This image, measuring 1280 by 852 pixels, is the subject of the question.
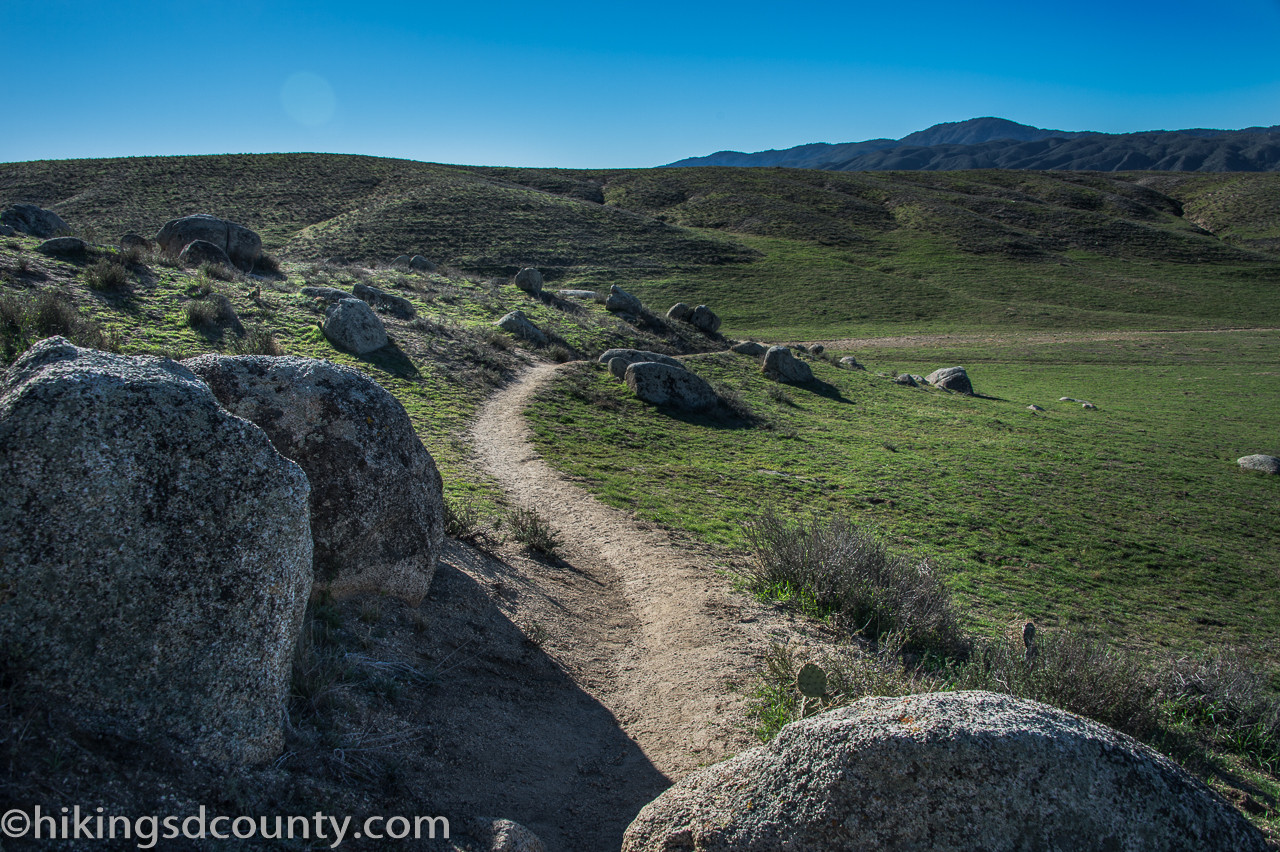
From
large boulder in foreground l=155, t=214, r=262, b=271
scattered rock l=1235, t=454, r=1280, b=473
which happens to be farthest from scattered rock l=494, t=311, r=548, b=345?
scattered rock l=1235, t=454, r=1280, b=473

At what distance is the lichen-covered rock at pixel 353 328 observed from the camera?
17.9 metres

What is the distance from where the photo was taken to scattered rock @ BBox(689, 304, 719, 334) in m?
32.7

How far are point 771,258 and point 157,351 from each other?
5711cm

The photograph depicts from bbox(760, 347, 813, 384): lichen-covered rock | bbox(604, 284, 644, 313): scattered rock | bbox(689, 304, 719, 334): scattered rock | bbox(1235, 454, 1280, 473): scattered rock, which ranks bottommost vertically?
bbox(1235, 454, 1280, 473): scattered rock

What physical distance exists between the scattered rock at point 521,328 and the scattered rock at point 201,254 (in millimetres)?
9231

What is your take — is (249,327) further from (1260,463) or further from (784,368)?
(1260,463)

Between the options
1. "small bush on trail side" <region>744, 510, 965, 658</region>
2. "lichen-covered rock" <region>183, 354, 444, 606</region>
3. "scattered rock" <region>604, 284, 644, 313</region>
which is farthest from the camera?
"scattered rock" <region>604, 284, 644, 313</region>

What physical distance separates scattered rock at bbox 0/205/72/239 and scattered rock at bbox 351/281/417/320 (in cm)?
1067

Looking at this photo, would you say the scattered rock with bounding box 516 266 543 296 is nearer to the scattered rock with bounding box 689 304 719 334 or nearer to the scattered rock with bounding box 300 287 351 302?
the scattered rock with bounding box 689 304 719 334

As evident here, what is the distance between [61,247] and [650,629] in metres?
19.0

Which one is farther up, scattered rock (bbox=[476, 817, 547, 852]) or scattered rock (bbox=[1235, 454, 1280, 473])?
scattered rock (bbox=[476, 817, 547, 852])

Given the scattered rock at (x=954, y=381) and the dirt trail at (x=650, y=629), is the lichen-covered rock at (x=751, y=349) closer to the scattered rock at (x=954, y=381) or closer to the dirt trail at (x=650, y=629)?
the scattered rock at (x=954, y=381)

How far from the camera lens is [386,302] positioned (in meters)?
22.5

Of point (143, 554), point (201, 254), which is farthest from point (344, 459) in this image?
point (201, 254)
